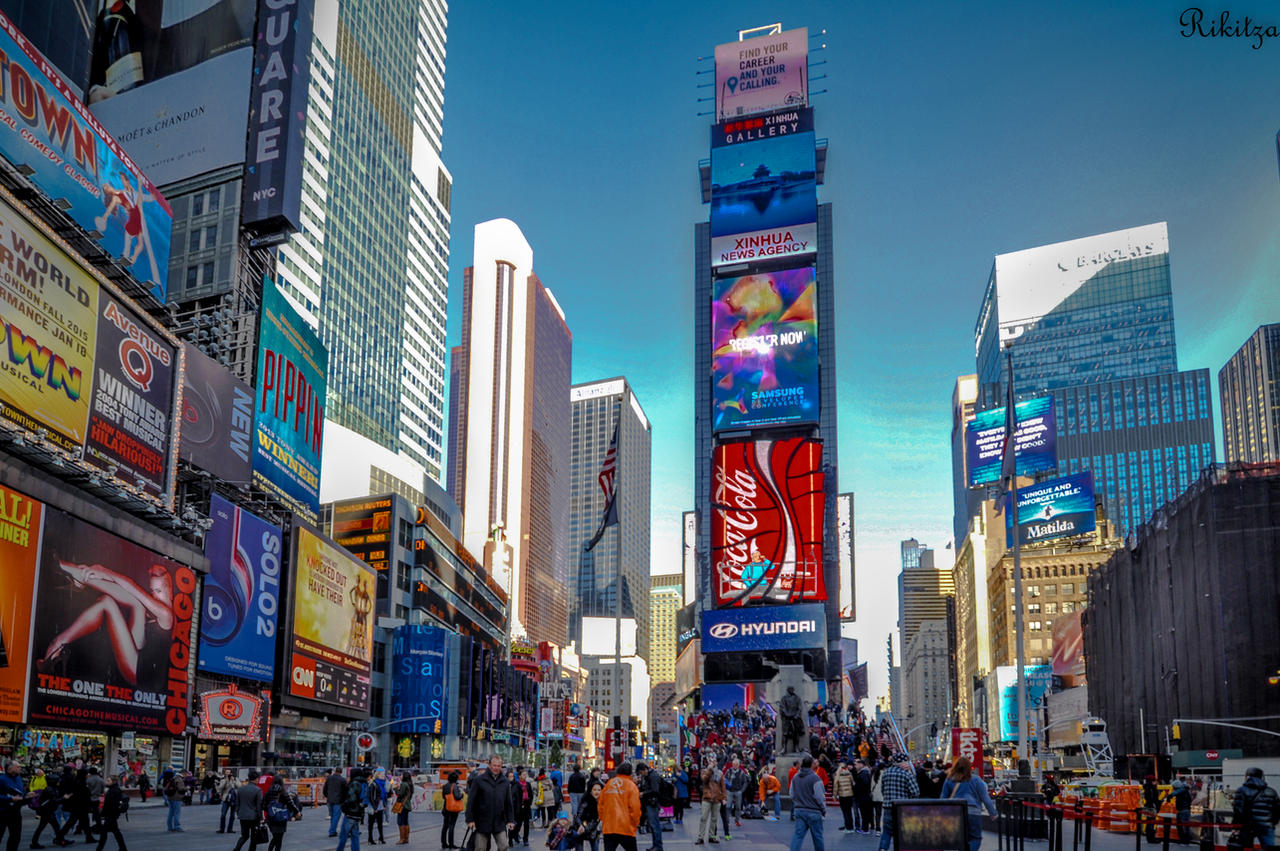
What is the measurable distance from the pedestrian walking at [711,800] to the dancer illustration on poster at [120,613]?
76.2 ft

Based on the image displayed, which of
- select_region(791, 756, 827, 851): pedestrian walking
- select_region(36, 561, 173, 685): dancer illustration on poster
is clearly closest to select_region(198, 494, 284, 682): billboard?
select_region(36, 561, 173, 685): dancer illustration on poster

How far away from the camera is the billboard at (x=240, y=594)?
54594mm

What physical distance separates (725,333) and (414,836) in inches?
2208

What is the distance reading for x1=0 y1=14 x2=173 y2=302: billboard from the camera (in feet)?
126

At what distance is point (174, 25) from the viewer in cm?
6975

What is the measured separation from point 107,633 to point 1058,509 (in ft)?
323

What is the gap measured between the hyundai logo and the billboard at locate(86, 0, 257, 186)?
39122 mm

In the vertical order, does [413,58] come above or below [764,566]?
above

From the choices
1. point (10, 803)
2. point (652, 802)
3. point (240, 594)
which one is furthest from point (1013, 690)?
point (10, 803)

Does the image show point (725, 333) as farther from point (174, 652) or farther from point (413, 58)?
point (413, 58)

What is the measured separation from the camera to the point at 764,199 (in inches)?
3420

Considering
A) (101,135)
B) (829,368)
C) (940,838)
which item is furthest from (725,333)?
(829,368)

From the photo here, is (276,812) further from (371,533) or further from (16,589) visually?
(371,533)

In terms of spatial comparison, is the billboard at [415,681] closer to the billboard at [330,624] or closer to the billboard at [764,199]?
the billboard at [330,624]
